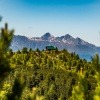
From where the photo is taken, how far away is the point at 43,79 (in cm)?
16175

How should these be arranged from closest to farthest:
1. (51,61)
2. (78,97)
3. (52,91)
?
(78,97), (52,91), (51,61)

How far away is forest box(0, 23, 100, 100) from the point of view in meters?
13.0

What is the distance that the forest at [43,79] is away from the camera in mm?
13047

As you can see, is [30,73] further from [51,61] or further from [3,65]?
[3,65]

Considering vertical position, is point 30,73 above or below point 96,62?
below

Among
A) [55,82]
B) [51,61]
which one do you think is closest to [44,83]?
[55,82]

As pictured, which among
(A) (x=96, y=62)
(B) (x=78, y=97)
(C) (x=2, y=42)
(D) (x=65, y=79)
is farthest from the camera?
(D) (x=65, y=79)

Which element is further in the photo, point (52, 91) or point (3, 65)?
point (52, 91)

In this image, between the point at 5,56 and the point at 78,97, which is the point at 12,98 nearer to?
the point at 5,56

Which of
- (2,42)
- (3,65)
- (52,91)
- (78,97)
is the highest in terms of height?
(2,42)

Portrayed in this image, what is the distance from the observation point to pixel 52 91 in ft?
472

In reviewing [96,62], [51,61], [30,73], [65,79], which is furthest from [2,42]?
[51,61]

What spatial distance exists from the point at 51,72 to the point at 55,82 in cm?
1004

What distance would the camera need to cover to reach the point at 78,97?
79.8 feet
